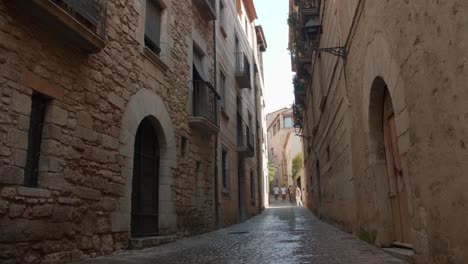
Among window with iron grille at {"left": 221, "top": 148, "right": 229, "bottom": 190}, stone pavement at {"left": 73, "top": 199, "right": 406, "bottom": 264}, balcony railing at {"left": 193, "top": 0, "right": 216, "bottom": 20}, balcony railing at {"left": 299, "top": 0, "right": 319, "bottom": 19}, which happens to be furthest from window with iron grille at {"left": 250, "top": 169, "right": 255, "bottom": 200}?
stone pavement at {"left": 73, "top": 199, "right": 406, "bottom": 264}

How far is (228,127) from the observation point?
13.2 metres

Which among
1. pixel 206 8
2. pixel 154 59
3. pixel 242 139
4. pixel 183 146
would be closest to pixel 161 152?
pixel 183 146

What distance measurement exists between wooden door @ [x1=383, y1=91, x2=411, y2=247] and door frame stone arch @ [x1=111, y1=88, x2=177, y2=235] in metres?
3.79

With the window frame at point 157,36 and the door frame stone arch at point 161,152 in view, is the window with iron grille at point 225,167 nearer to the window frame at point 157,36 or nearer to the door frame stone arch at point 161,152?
the door frame stone arch at point 161,152

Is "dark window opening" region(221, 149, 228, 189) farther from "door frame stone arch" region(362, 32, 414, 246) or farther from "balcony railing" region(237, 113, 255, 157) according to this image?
"door frame stone arch" region(362, 32, 414, 246)

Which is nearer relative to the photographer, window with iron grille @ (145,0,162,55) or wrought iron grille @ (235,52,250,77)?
window with iron grille @ (145,0,162,55)

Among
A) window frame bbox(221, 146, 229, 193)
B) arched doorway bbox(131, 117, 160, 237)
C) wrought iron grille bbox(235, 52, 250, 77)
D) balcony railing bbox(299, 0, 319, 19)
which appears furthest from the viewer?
wrought iron grille bbox(235, 52, 250, 77)

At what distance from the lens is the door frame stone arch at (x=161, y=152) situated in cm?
605

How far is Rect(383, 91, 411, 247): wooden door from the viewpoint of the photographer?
15.7 ft

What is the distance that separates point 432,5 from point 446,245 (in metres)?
1.76

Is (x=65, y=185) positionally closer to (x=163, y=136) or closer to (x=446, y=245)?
(x=163, y=136)

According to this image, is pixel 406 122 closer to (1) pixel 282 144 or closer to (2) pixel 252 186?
(2) pixel 252 186

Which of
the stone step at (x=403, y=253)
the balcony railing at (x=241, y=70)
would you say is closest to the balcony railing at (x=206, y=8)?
the balcony railing at (x=241, y=70)

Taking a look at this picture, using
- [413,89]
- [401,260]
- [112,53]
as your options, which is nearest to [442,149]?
[413,89]
